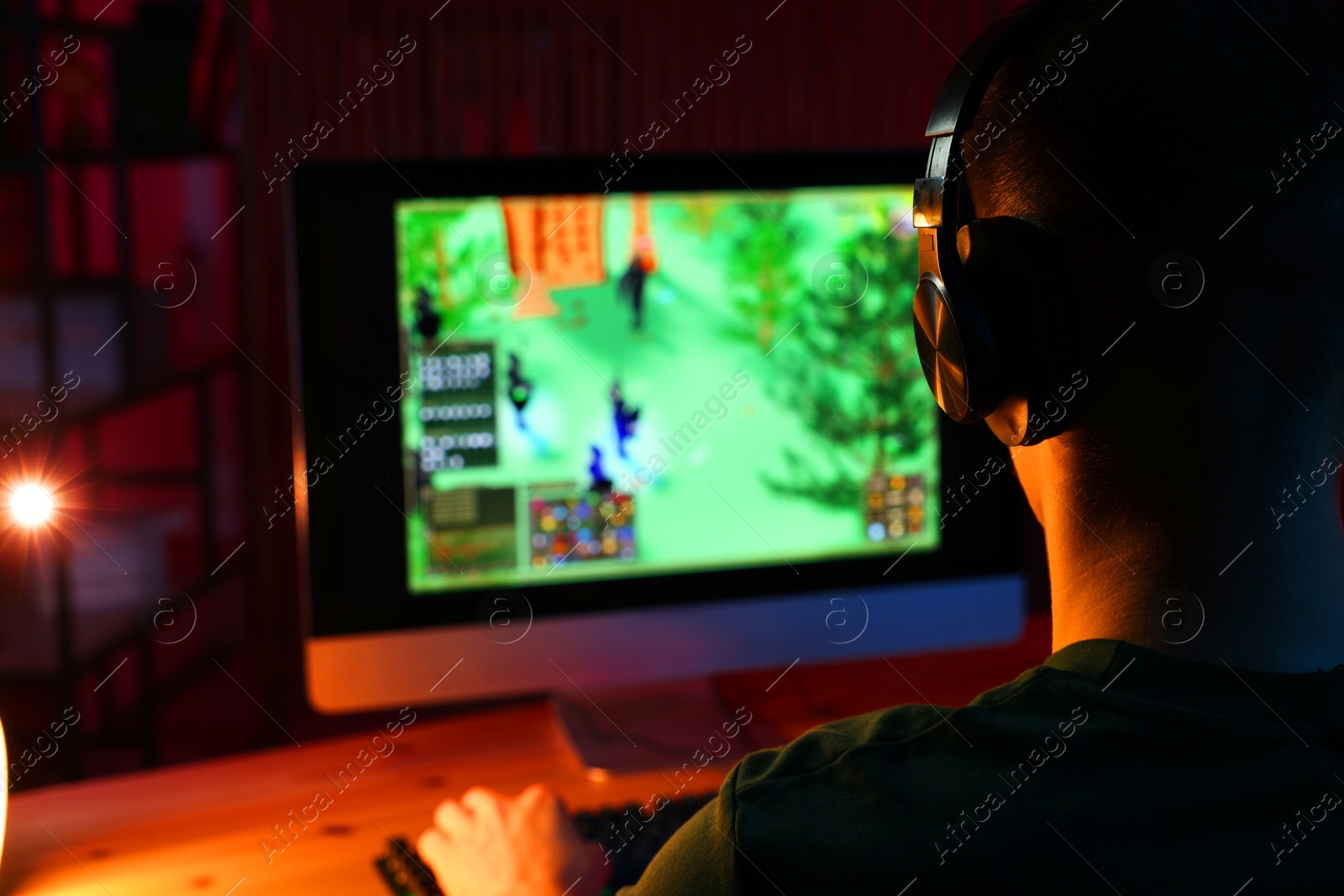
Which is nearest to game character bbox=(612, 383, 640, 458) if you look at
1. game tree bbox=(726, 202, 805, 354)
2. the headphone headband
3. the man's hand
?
game tree bbox=(726, 202, 805, 354)

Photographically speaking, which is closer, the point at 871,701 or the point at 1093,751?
the point at 1093,751

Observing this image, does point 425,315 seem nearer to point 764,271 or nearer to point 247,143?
point 764,271

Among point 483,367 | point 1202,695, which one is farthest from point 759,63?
point 1202,695

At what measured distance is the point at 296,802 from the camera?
101cm

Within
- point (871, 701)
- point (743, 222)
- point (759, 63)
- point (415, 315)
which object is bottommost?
point (871, 701)

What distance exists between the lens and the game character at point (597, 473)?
1111 millimetres

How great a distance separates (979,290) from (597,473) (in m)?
0.59

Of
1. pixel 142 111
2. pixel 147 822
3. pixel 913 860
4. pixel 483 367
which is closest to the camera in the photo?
pixel 913 860

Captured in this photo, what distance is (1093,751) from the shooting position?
1.68 ft

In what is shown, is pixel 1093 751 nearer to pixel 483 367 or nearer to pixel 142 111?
pixel 483 367

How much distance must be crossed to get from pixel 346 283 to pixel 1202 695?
30.6 inches

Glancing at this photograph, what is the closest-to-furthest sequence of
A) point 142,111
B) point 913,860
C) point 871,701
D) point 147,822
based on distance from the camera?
point 913,860 < point 147,822 < point 871,701 < point 142,111

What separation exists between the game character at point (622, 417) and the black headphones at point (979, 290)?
49 centimetres

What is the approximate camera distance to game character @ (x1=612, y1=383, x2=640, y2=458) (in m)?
1.11
